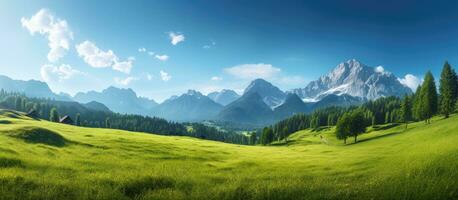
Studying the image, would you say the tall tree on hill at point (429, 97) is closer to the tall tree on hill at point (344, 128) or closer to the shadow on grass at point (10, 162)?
the tall tree on hill at point (344, 128)

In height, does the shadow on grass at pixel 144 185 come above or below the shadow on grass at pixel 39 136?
below

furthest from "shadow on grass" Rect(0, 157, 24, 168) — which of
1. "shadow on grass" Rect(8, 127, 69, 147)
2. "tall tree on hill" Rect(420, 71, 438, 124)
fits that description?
"tall tree on hill" Rect(420, 71, 438, 124)

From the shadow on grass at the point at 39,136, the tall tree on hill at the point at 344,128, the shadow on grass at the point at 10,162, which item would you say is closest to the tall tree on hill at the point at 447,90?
the tall tree on hill at the point at 344,128

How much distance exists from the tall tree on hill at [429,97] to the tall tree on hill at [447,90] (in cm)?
321

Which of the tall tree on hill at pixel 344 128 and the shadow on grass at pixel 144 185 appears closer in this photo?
the shadow on grass at pixel 144 185

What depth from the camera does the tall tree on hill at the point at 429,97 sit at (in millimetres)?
91125

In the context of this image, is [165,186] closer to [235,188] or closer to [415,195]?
[235,188]

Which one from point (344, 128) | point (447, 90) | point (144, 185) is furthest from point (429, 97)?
point (144, 185)

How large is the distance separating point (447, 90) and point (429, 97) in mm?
10312

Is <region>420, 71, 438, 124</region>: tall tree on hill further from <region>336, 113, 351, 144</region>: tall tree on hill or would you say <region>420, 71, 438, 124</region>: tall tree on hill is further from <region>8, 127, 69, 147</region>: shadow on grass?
<region>8, 127, 69, 147</region>: shadow on grass

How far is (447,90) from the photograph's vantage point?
95.8 m

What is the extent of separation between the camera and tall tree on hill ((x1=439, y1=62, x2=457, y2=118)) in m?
91.5

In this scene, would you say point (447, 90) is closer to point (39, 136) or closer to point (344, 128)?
point (344, 128)

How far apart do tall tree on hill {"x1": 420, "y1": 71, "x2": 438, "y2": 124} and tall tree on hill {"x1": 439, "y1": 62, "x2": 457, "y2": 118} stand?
10.5 feet
